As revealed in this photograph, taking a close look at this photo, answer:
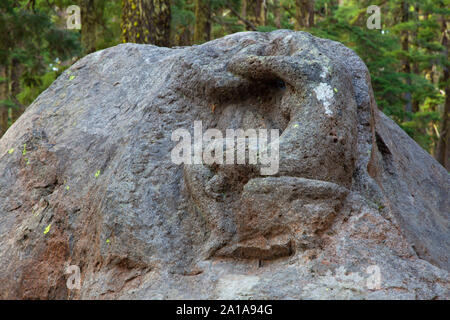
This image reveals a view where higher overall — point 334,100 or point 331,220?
point 334,100

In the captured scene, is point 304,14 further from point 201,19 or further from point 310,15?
point 201,19

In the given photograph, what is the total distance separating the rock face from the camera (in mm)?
3424

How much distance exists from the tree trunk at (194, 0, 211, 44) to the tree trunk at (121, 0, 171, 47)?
309 centimetres

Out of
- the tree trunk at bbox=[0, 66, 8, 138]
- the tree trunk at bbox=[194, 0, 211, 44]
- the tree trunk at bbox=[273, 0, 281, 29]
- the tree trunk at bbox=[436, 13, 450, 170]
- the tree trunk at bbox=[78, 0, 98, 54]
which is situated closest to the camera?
the tree trunk at bbox=[78, 0, 98, 54]

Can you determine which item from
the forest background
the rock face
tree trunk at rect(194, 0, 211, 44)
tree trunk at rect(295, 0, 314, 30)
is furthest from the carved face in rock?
tree trunk at rect(194, 0, 211, 44)

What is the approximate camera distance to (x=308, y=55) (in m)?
4.17

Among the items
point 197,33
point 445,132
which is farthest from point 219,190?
point 445,132

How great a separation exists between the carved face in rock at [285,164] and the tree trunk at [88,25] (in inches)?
267

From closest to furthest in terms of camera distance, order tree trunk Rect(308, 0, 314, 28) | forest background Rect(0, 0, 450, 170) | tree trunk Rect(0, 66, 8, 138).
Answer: forest background Rect(0, 0, 450, 170), tree trunk Rect(308, 0, 314, 28), tree trunk Rect(0, 66, 8, 138)

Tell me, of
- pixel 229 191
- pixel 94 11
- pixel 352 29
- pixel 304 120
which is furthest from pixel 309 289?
pixel 94 11

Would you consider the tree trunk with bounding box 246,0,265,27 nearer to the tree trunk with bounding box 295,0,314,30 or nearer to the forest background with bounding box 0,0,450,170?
the forest background with bounding box 0,0,450,170

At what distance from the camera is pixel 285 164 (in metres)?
3.69

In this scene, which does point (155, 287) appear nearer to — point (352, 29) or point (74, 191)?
point (74, 191)
